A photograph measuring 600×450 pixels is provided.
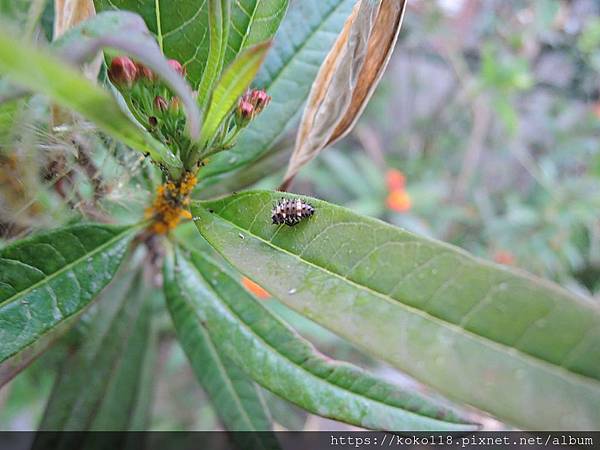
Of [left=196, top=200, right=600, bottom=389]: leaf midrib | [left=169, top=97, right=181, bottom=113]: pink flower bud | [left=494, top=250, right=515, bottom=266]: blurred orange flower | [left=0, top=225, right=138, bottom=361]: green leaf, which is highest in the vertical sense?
[left=169, top=97, right=181, bottom=113]: pink flower bud

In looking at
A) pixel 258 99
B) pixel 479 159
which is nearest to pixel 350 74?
pixel 258 99

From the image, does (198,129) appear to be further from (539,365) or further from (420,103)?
(420,103)

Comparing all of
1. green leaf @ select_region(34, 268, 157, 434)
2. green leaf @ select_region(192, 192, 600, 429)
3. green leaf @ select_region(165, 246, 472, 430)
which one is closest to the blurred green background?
green leaf @ select_region(34, 268, 157, 434)

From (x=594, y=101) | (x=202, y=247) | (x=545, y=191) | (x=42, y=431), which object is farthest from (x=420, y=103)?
(x=42, y=431)

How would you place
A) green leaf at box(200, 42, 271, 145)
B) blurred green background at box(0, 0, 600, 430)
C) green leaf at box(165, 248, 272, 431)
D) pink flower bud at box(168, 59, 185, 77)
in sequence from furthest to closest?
blurred green background at box(0, 0, 600, 430)
green leaf at box(165, 248, 272, 431)
pink flower bud at box(168, 59, 185, 77)
green leaf at box(200, 42, 271, 145)

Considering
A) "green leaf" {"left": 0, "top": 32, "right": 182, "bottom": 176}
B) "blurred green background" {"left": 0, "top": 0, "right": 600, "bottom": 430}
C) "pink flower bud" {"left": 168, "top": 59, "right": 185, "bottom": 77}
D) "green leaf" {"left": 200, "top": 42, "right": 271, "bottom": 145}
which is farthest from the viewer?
"blurred green background" {"left": 0, "top": 0, "right": 600, "bottom": 430}

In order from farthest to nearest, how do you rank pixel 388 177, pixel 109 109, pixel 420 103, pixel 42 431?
pixel 420 103 < pixel 388 177 < pixel 42 431 < pixel 109 109

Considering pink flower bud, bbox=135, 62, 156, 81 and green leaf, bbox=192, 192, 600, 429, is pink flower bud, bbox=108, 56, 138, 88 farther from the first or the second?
green leaf, bbox=192, 192, 600, 429
